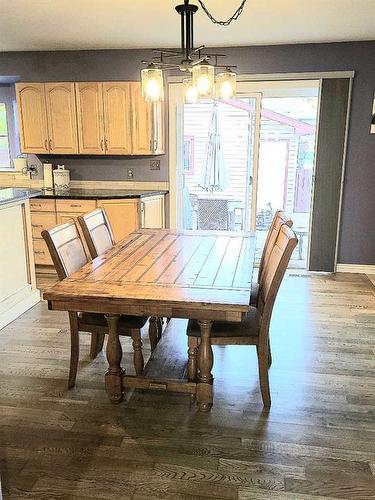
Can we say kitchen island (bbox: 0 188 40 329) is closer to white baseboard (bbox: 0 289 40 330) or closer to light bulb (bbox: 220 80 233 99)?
white baseboard (bbox: 0 289 40 330)

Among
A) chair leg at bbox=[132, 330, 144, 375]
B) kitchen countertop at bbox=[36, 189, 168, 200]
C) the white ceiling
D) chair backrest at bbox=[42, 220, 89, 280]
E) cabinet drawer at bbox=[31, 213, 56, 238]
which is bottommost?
chair leg at bbox=[132, 330, 144, 375]

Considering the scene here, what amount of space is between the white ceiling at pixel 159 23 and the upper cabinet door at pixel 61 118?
1.50 ft

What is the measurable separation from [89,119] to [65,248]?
284 centimetres

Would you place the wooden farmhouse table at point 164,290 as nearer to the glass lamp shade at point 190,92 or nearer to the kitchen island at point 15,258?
the glass lamp shade at point 190,92

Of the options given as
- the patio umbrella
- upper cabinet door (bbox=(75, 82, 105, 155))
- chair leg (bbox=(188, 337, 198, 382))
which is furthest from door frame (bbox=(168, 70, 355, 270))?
chair leg (bbox=(188, 337, 198, 382))

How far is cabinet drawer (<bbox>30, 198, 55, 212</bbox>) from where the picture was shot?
15.5 ft

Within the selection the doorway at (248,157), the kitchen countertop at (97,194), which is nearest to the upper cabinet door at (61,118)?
the kitchen countertop at (97,194)

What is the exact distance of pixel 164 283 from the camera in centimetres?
210

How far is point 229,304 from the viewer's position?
187cm

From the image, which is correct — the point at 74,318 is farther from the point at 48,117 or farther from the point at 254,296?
the point at 48,117

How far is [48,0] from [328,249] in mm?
3665

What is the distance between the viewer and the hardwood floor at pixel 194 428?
5.92 ft

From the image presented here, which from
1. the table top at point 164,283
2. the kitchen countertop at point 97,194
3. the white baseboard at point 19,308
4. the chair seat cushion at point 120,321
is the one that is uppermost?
the kitchen countertop at point 97,194

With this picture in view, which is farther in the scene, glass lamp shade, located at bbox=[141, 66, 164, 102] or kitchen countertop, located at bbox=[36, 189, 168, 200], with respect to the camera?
kitchen countertop, located at bbox=[36, 189, 168, 200]
